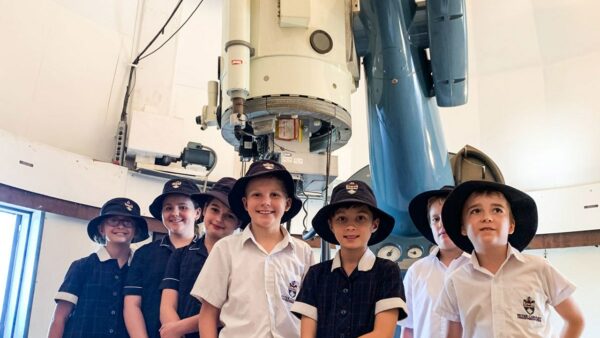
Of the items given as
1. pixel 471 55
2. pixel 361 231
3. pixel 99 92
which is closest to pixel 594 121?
pixel 471 55

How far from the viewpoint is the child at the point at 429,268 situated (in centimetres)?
208

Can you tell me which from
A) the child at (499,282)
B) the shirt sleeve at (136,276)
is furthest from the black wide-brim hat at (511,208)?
the shirt sleeve at (136,276)

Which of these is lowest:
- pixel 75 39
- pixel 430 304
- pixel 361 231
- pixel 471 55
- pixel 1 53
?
pixel 430 304

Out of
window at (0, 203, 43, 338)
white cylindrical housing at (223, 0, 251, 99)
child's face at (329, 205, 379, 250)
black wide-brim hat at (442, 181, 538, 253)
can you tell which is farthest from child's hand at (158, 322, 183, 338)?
window at (0, 203, 43, 338)

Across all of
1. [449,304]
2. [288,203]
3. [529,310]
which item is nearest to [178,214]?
[288,203]

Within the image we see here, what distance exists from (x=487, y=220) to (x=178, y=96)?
138 inches

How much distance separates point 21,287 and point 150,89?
1.84 m

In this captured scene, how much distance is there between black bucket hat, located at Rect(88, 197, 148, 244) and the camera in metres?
2.58

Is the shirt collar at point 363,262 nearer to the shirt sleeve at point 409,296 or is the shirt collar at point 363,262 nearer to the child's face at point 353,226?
the child's face at point 353,226

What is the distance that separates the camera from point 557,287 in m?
1.59

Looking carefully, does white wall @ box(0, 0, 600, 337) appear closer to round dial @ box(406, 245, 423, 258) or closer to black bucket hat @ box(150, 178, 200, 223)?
black bucket hat @ box(150, 178, 200, 223)

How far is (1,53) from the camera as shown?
3514mm

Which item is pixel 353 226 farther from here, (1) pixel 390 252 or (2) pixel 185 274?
(1) pixel 390 252

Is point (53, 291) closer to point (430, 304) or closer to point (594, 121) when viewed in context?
point (430, 304)
